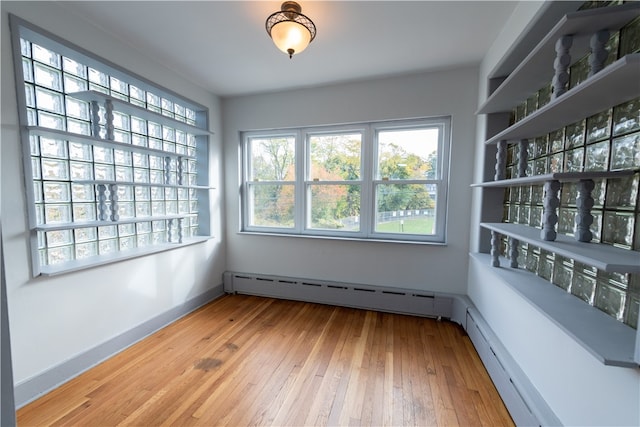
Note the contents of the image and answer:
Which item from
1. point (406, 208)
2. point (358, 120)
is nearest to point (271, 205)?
point (358, 120)

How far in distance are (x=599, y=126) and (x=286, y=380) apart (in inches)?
91.3

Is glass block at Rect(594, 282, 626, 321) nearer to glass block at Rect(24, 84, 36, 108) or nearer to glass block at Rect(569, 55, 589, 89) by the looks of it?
glass block at Rect(569, 55, 589, 89)

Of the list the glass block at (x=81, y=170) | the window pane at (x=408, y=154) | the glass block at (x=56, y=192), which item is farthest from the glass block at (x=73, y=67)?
the window pane at (x=408, y=154)

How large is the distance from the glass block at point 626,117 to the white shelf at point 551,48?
321 millimetres

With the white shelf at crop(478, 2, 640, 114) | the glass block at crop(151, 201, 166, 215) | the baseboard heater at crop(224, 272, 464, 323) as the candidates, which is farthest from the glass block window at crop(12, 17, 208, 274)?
the white shelf at crop(478, 2, 640, 114)

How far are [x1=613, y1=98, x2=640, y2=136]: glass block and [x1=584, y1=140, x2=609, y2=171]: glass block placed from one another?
8 cm

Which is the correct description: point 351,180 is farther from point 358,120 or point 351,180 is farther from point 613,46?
point 613,46

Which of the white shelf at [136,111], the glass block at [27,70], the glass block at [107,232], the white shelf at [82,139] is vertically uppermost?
the glass block at [27,70]

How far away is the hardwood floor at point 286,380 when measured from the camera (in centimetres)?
154

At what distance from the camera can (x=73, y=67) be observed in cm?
195

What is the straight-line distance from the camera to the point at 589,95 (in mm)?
1026

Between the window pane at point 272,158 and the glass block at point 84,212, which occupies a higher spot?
the window pane at point 272,158

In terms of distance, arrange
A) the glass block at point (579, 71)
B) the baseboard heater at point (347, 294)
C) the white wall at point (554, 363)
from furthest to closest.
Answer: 1. the baseboard heater at point (347, 294)
2. the glass block at point (579, 71)
3. the white wall at point (554, 363)

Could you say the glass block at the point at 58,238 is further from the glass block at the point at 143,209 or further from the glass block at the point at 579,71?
the glass block at the point at 579,71
